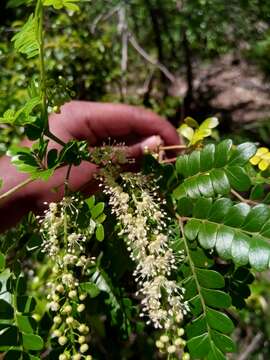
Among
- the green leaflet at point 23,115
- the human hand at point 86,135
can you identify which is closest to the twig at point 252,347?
the human hand at point 86,135

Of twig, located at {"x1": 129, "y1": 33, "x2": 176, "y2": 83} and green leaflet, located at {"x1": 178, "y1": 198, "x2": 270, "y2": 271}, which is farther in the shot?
twig, located at {"x1": 129, "y1": 33, "x2": 176, "y2": 83}

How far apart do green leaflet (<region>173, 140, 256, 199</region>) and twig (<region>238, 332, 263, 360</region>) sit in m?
1.39

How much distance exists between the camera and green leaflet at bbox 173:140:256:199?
78cm

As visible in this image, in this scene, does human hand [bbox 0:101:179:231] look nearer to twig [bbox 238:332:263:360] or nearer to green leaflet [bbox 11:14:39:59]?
green leaflet [bbox 11:14:39:59]

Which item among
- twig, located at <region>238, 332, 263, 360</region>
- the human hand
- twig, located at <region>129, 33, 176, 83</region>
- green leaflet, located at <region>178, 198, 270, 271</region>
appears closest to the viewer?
green leaflet, located at <region>178, 198, 270, 271</region>

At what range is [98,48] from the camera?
2.16m

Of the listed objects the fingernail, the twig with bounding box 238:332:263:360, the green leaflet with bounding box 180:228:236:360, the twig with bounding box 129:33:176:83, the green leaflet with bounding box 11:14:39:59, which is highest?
the green leaflet with bounding box 11:14:39:59

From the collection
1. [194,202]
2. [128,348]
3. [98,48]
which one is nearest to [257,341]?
[128,348]

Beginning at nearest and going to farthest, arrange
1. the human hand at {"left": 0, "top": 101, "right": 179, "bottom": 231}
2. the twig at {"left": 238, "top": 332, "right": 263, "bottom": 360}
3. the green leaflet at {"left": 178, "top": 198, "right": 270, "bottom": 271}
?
the green leaflet at {"left": 178, "top": 198, "right": 270, "bottom": 271}
the human hand at {"left": 0, "top": 101, "right": 179, "bottom": 231}
the twig at {"left": 238, "top": 332, "right": 263, "bottom": 360}

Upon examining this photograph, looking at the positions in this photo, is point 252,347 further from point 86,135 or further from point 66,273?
point 66,273

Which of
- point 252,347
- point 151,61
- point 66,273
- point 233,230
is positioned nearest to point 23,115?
point 66,273

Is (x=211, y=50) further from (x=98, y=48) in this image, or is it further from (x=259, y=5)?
(x=98, y=48)

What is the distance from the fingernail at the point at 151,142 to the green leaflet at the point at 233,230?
29 cm

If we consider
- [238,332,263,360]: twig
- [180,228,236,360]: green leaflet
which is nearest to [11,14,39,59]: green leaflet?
[180,228,236,360]: green leaflet
